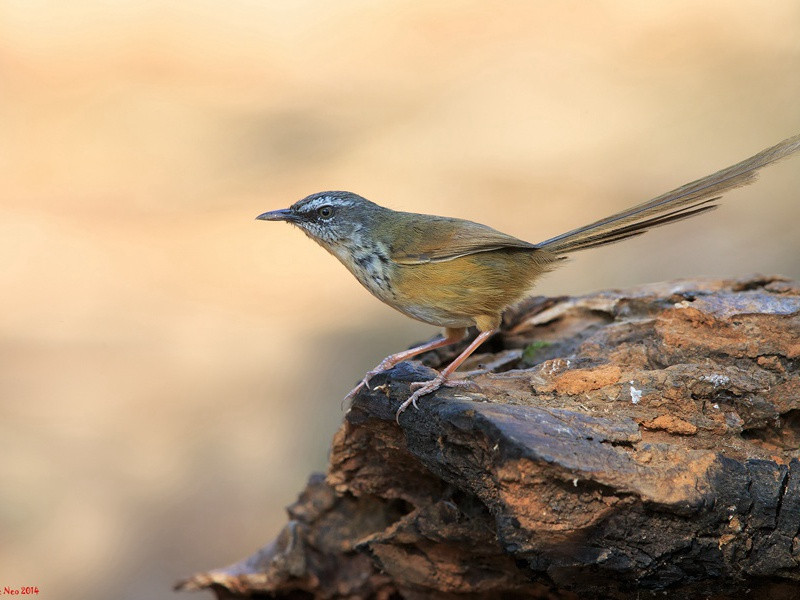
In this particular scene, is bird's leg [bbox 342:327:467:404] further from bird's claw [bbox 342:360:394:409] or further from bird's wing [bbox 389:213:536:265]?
bird's wing [bbox 389:213:536:265]

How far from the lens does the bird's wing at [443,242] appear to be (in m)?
4.95

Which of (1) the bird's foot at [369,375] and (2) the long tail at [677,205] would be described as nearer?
(2) the long tail at [677,205]

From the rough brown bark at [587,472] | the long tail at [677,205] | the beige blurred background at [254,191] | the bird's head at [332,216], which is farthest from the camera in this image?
the beige blurred background at [254,191]

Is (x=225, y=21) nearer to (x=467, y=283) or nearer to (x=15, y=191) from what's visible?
(x=15, y=191)

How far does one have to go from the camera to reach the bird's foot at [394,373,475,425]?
4.08 metres

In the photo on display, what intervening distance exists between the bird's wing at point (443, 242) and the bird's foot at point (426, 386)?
91 centimetres

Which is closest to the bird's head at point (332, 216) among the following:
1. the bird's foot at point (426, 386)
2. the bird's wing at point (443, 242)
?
the bird's wing at point (443, 242)

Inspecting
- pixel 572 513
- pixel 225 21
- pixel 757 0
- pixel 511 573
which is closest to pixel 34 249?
pixel 225 21

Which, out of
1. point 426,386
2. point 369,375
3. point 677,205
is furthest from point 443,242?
point 677,205

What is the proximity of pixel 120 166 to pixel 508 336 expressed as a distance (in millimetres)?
8152

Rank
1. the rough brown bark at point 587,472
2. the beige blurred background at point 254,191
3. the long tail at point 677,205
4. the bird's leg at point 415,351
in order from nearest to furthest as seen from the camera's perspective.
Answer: the rough brown bark at point 587,472 → the long tail at point 677,205 → the bird's leg at point 415,351 → the beige blurred background at point 254,191

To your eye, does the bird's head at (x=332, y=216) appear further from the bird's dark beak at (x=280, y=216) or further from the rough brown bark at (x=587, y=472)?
the rough brown bark at (x=587, y=472)

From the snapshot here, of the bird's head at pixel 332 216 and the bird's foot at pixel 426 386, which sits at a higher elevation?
the bird's head at pixel 332 216

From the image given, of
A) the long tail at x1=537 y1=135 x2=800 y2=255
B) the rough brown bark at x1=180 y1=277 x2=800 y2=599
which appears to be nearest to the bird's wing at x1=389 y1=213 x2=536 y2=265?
the long tail at x1=537 y1=135 x2=800 y2=255
